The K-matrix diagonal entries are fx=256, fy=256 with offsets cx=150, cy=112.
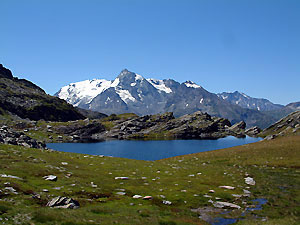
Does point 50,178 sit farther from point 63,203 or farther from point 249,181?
point 249,181

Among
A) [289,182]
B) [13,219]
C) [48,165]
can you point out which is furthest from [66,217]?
[289,182]

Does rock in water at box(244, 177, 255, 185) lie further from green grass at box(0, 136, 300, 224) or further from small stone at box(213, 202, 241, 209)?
small stone at box(213, 202, 241, 209)

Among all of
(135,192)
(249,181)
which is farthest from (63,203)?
(249,181)

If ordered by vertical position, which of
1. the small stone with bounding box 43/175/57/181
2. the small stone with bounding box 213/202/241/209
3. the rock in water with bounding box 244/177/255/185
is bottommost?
the small stone with bounding box 213/202/241/209

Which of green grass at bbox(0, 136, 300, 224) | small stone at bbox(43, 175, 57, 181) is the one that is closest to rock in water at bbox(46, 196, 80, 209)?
green grass at bbox(0, 136, 300, 224)

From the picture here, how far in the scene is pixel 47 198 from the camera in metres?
23.6

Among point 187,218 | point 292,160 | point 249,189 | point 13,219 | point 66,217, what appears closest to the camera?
point 13,219

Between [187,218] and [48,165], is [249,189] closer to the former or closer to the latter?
[187,218]

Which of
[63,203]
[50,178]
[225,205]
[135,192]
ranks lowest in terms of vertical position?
[225,205]

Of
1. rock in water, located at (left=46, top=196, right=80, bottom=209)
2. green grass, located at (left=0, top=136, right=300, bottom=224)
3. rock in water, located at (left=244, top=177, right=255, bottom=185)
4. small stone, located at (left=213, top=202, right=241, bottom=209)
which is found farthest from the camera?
rock in water, located at (left=244, top=177, right=255, bottom=185)

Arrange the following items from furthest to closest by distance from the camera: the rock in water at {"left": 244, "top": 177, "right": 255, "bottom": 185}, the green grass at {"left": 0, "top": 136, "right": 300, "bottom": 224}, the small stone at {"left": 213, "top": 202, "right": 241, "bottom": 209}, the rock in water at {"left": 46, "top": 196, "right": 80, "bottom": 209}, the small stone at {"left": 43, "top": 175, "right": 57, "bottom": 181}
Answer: the rock in water at {"left": 244, "top": 177, "right": 255, "bottom": 185}
the small stone at {"left": 43, "top": 175, "right": 57, "bottom": 181}
the small stone at {"left": 213, "top": 202, "right": 241, "bottom": 209}
the rock in water at {"left": 46, "top": 196, "right": 80, "bottom": 209}
the green grass at {"left": 0, "top": 136, "right": 300, "bottom": 224}

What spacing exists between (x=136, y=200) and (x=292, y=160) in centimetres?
4229

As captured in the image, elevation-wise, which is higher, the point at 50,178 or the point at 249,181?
the point at 50,178

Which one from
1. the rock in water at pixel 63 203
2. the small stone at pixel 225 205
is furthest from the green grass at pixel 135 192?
the small stone at pixel 225 205
